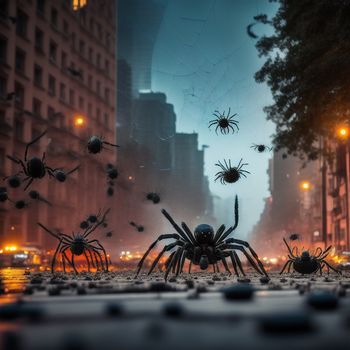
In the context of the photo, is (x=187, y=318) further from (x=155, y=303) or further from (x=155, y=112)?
(x=155, y=112)

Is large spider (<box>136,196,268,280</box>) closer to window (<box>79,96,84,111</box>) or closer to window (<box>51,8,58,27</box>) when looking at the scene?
window (<box>51,8,58,27</box>)

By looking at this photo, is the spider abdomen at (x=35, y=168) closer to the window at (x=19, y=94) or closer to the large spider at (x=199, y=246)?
the large spider at (x=199, y=246)

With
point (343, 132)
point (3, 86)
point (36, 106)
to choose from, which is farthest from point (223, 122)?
point (36, 106)

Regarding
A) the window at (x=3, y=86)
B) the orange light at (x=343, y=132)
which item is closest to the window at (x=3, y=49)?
the window at (x=3, y=86)

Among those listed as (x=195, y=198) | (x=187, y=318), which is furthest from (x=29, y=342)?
(x=195, y=198)

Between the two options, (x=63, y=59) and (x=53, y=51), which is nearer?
(x=53, y=51)

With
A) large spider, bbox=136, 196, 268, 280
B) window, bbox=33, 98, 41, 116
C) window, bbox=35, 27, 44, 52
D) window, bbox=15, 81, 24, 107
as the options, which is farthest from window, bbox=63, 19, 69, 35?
large spider, bbox=136, 196, 268, 280

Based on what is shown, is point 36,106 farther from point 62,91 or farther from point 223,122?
point 223,122
